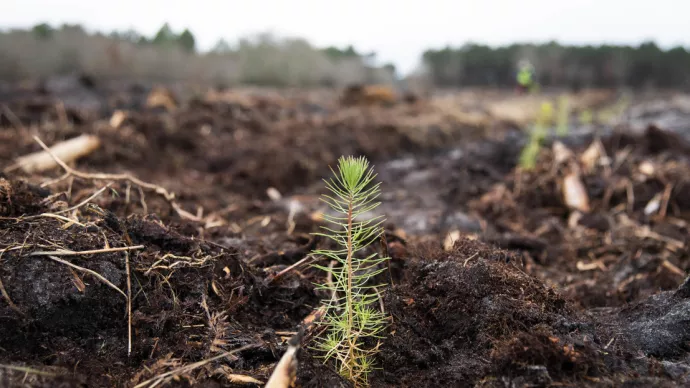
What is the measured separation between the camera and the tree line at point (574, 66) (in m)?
39.5

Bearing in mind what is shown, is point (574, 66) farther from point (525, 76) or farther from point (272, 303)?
point (272, 303)

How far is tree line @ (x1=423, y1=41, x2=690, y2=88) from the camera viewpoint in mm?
39531

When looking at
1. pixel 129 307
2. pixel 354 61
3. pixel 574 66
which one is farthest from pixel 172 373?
pixel 574 66

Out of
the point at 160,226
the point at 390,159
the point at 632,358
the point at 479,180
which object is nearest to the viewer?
the point at 632,358

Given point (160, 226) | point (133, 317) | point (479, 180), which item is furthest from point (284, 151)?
point (133, 317)

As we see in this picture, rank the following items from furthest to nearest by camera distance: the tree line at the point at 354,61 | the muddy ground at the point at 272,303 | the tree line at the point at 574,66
→ the tree line at the point at 574,66 → the tree line at the point at 354,61 → the muddy ground at the point at 272,303

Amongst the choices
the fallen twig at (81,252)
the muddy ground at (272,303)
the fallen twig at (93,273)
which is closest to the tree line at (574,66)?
the muddy ground at (272,303)

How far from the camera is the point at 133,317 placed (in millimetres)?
1709

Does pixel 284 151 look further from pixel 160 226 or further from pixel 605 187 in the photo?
pixel 160 226

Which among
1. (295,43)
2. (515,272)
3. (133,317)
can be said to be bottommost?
(133,317)

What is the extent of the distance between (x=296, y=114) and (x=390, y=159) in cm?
396

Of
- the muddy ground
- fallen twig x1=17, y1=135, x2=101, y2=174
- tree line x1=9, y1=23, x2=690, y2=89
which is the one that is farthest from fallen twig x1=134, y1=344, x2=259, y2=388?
tree line x1=9, y1=23, x2=690, y2=89

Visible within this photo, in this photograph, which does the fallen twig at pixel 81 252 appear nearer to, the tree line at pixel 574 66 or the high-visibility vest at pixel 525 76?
the high-visibility vest at pixel 525 76

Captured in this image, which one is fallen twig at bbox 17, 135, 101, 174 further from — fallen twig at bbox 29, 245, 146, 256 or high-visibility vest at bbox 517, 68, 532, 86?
high-visibility vest at bbox 517, 68, 532, 86
